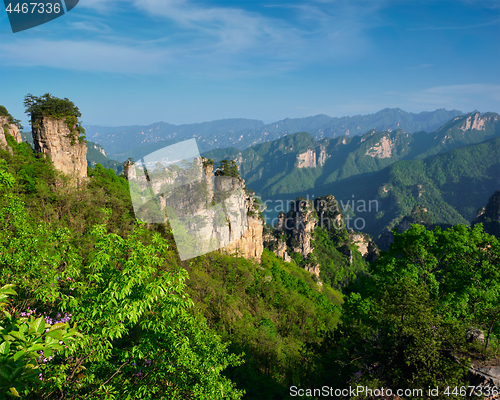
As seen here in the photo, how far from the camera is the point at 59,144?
2547 centimetres

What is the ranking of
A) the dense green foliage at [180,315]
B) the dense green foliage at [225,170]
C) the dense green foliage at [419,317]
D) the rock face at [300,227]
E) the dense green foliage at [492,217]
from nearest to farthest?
1. the dense green foliage at [180,315]
2. the dense green foliage at [419,317]
3. the dense green foliage at [225,170]
4. the rock face at [300,227]
5. the dense green foliage at [492,217]

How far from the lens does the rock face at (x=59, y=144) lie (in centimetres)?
2477

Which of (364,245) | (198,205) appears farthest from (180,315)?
(364,245)

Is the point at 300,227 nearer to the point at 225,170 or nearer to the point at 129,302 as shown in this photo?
the point at 225,170

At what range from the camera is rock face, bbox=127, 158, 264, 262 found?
2864 cm

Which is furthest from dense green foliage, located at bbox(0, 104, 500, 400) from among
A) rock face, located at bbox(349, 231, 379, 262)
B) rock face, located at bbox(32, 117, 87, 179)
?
rock face, located at bbox(349, 231, 379, 262)

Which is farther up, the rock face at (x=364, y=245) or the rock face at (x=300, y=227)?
the rock face at (x=300, y=227)

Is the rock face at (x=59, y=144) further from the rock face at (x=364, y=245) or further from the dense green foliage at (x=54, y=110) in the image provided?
the rock face at (x=364, y=245)

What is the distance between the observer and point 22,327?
7.77 feet

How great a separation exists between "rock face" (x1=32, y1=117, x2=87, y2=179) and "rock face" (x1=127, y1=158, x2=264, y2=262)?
20.6 ft

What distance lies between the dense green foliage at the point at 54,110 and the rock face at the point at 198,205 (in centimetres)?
863

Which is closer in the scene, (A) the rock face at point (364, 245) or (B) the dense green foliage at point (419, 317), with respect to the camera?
(B) the dense green foliage at point (419, 317)

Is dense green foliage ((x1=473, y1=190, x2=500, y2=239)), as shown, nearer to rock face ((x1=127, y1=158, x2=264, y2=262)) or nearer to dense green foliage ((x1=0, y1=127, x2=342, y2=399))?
dense green foliage ((x1=0, y1=127, x2=342, y2=399))

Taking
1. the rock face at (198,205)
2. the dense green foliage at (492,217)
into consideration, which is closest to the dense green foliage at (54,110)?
the rock face at (198,205)
